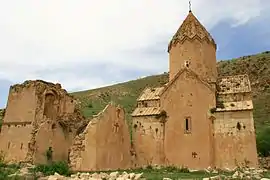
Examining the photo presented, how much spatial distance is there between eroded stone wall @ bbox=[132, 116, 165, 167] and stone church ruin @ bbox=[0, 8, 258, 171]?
67 mm

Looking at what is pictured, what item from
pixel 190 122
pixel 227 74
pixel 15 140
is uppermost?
pixel 227 74

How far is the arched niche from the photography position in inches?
A: 858

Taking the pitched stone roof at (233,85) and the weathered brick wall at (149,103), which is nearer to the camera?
the pitched stone roof at (233,85)

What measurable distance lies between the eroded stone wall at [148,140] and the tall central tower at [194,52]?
3796 mm

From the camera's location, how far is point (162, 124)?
2144 cm

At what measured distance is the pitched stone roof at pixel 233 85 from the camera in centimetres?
2086

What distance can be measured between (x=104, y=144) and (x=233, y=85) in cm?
991

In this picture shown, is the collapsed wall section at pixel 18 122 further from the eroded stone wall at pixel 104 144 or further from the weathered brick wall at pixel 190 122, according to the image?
the weathered brick wall at pixel 190 122

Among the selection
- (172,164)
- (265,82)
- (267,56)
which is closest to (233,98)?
(172,164)

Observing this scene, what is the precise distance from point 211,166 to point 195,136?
2.13m

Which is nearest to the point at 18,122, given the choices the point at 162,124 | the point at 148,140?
the point at 148,140

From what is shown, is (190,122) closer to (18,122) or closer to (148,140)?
(148,140)

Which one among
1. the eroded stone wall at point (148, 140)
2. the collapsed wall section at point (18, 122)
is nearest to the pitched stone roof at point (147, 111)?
the eroded stone wall at point (148, 140)

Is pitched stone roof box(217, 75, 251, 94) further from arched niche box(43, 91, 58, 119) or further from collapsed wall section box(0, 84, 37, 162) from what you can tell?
collapsed wall section box(0, 84, 37, 162)
